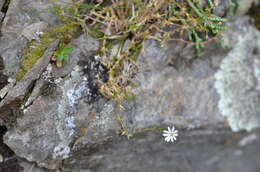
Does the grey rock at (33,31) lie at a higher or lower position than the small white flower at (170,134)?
higher

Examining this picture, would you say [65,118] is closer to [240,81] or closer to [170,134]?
[170,134]

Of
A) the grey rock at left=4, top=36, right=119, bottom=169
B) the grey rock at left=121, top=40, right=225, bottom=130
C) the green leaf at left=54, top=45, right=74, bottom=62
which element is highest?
the grey rock at left=121, top=40, right=225, bottom=130

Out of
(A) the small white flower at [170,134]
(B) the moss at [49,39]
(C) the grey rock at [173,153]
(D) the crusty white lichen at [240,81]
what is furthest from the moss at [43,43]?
(D) the crusty white lichen at [240,81]

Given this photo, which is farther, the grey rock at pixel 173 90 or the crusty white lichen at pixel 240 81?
the crusty white lichen at pixel 240 81

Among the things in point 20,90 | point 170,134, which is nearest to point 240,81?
point 170,134

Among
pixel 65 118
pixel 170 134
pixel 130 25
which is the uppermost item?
pixel 130 25

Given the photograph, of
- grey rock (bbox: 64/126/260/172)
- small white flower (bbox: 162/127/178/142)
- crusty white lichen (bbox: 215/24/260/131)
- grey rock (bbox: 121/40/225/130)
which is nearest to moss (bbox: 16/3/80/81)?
grey rock (bbox: 121/40/225/130)

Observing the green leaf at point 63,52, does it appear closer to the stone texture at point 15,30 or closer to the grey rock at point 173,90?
the stone texture at point 15,30

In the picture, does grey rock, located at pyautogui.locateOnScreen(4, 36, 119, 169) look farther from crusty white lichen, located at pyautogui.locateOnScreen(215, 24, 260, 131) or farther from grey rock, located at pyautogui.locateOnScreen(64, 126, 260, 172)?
crusty white lichen, located at pyautogui.locateOnScreen(215, 24, 260, 131)
